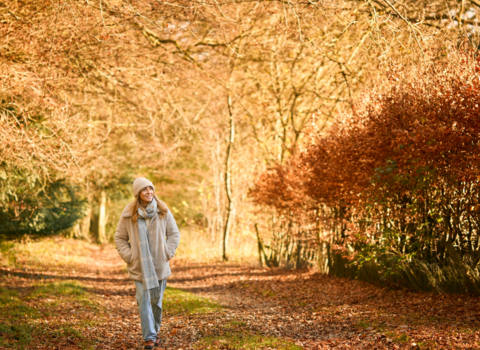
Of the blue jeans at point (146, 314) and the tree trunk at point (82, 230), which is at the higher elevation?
the tree trunk at point (82, 230)

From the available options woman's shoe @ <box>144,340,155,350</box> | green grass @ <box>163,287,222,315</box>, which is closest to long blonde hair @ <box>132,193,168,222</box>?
woman's shoe @ <box>144,340,155,350</box>

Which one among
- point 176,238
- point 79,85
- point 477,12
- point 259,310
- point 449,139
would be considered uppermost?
point 477,12

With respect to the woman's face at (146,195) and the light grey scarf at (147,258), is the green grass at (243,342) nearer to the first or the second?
the light grey scarf at (147,258)

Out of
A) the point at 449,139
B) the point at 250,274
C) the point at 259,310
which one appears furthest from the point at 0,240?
the point at 449,139

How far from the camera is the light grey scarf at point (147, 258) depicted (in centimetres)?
520

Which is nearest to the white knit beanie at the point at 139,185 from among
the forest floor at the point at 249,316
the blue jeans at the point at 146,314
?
the blue jeans at the point at 146,314

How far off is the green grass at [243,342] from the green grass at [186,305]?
6.88 ft

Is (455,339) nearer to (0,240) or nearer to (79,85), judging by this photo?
(79,85)

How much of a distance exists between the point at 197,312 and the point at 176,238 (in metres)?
2.81

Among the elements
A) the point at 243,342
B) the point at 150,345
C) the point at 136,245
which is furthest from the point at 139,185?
the point at 243,342

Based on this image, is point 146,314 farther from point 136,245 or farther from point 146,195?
point 146,195

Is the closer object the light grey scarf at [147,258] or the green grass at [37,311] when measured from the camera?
the light grey scarf at [147,258]

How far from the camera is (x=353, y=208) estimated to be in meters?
9.71

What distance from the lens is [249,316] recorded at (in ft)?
25.2
